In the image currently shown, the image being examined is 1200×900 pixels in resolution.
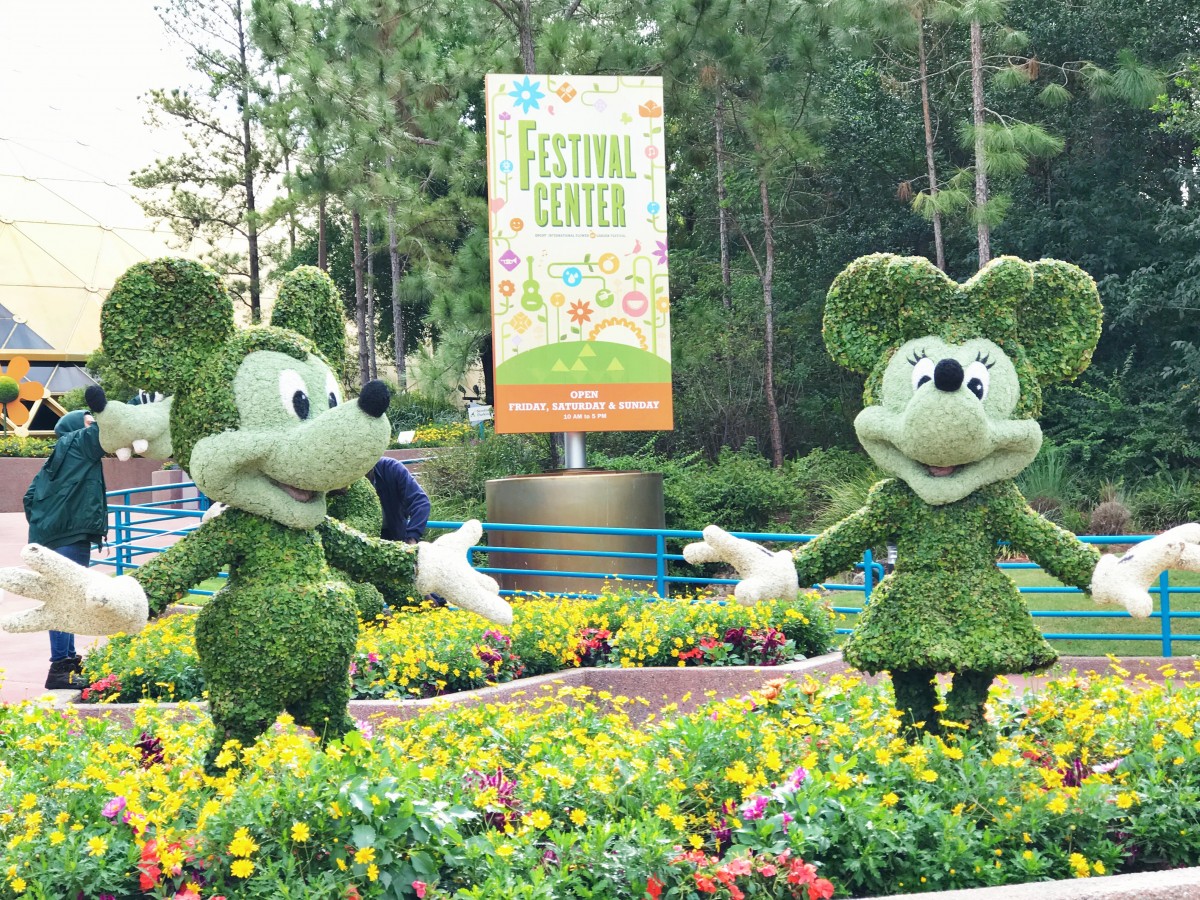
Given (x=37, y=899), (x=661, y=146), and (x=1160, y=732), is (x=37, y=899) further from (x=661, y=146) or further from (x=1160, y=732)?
(x=661, y=146)

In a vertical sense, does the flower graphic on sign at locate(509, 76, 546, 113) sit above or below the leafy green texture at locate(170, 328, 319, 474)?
above

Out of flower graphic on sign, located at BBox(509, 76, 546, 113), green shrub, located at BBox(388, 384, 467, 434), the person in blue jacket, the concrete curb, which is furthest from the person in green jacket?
green shrub, located at BBox(388, 384, 467, 434)

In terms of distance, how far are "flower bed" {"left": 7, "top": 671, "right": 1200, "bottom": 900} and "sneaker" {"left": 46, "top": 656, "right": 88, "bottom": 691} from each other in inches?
105

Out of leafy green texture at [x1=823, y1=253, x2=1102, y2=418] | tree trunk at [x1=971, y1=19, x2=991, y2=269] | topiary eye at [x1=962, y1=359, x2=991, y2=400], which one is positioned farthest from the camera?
tree trunk at [x1=971, y1=19, x2=991, y2=269]

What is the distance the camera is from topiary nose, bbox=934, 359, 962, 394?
179 inches

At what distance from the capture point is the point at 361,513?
22.9ft

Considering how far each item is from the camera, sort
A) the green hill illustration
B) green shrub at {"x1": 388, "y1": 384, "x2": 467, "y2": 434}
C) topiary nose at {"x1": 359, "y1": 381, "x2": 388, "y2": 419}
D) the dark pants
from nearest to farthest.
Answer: topiary nose at {"x1": 359, "y1": 381, "x2": 388, "y2": 419}
the dark pants
the green hill illustration
green shrub at {"x1": 388, "y1": 384, "x2": 467, "y2": 434}

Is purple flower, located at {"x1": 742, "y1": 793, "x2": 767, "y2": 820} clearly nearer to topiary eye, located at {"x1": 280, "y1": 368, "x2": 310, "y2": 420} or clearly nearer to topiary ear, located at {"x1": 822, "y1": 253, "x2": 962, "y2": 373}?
topiary ear, located at {"x1": 822, "y1": 253, "x2": 962, "y2": 373}

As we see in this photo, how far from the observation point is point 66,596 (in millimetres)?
4199

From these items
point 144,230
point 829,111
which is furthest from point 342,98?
point 144,230

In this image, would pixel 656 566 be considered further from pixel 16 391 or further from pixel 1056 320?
pixel 16 391

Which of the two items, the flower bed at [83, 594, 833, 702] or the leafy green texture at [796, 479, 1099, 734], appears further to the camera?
the flower bed at [83, 594, 833, 702]

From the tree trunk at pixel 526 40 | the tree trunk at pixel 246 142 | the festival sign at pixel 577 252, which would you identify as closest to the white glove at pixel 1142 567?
the festival sign at pixel 577 252

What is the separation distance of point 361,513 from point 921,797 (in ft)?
12.8
